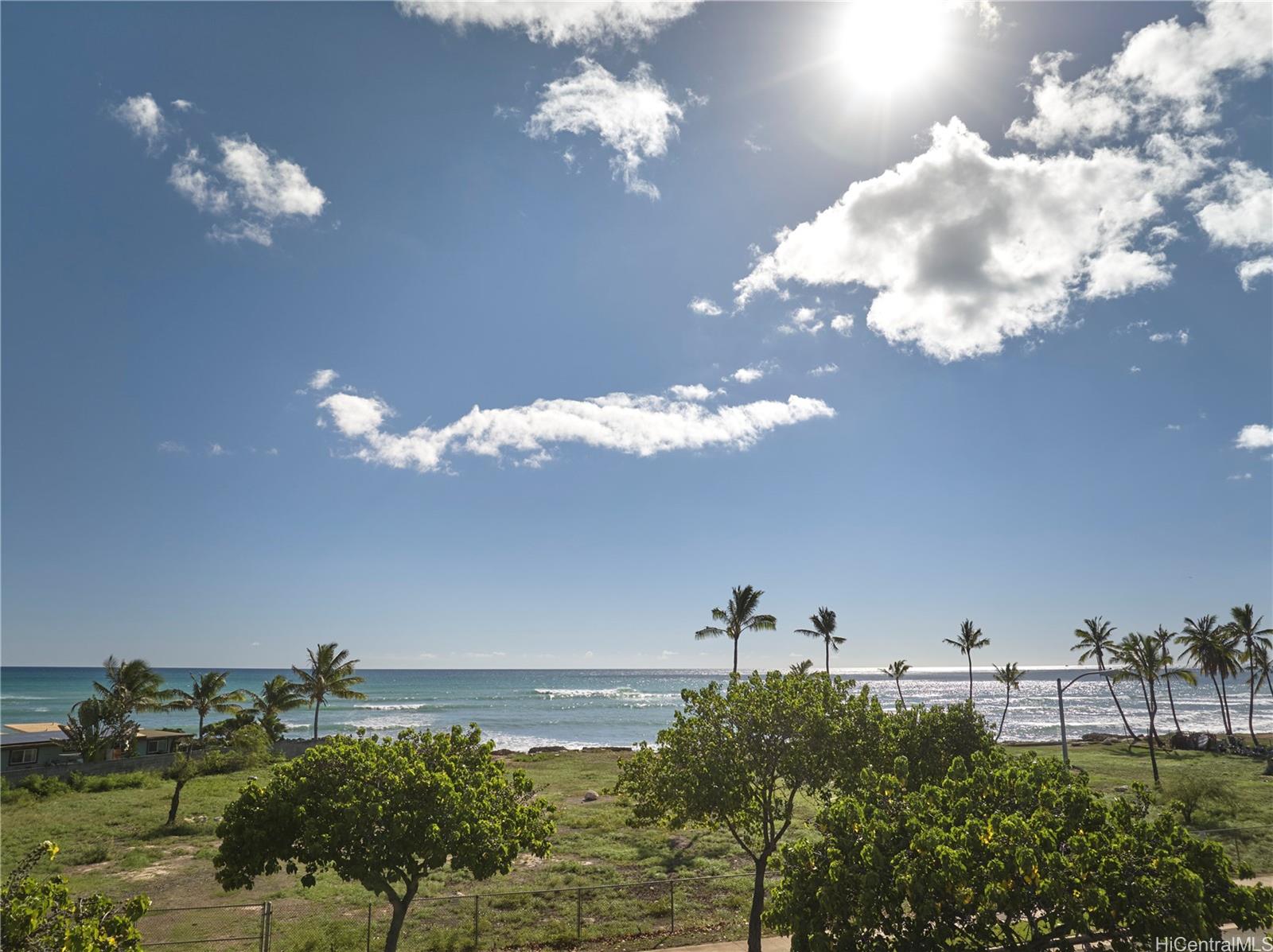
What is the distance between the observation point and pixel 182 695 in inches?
2200

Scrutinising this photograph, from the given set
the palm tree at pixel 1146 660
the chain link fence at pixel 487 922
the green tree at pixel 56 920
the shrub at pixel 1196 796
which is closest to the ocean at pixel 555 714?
the palm tree at pixel 1146 660

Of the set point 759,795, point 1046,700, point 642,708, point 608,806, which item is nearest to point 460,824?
point 759,795

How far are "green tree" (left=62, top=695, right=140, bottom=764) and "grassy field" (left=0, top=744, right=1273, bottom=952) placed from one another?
8.14m

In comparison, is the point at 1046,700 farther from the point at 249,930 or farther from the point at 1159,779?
the point at 249,930

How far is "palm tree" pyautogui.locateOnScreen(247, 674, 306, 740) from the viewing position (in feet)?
199

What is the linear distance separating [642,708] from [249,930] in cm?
12748

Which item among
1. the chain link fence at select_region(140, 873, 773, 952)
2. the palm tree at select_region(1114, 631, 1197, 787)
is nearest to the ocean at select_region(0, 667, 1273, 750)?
the palm tree at select_region(1114, 631, 1197, 787)

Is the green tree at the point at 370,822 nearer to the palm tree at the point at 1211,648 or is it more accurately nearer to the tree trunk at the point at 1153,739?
the tree trunk at the point at 1153,739

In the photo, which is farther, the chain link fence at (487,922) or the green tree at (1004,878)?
the chain link fence at (487,922)

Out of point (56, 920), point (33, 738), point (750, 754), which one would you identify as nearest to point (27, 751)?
point (33, 738)

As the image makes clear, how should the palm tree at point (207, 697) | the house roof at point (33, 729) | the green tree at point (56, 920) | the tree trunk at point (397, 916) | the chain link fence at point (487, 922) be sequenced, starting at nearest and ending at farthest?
1. the green tree at point (56, 920)
2. the tree trunk at point (397, 916)
3. the chain link fence at point (487, 922)
4. the palm tree at point (207, 697)
5. the house roof at point (33, 729)

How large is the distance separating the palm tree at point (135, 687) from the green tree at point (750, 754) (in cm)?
5280

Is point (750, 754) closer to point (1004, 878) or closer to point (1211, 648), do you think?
point (1004, 878)

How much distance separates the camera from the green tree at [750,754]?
62.4 ft
